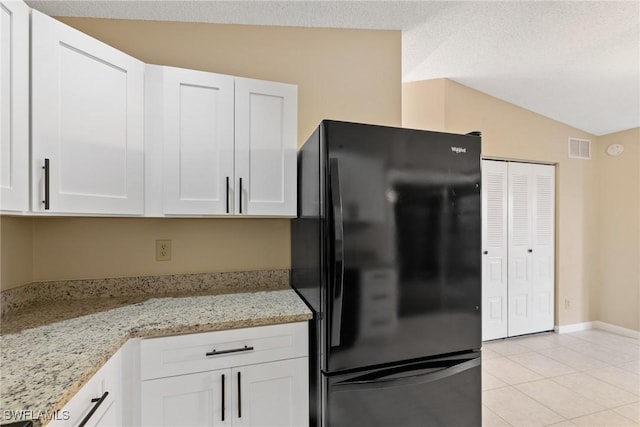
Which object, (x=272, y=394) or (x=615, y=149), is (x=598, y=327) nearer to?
(x=615, y=149)

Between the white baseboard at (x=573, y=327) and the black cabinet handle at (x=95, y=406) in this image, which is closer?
the black cabinet handle at (x=95, y=406)

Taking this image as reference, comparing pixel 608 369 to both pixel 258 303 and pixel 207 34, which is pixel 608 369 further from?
pixel 207 34

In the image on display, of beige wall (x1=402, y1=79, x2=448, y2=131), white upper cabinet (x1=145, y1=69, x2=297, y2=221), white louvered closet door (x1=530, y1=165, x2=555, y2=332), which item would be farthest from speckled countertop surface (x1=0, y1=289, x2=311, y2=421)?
white louvered closet door (x1=530, y1=165, x2=555, y2=332)

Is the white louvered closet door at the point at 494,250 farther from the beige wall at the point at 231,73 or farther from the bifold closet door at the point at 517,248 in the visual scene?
the beige wall at the point at 231,73

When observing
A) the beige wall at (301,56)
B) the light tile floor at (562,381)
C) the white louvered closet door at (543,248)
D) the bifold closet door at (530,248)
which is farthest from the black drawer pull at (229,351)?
the white louvered closet door at (543,248)

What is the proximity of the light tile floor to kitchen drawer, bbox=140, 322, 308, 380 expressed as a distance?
169 cm

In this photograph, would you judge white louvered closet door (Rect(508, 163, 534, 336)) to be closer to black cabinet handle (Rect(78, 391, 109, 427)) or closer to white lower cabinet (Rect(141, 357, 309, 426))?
white lower cabinet (Rect(141, 357, 309, 426))

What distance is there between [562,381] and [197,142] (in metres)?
3.48

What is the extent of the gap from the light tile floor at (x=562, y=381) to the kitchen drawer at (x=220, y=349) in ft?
5.53

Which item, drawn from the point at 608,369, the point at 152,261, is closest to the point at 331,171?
the point at 152,261

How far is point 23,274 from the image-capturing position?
5.55ft

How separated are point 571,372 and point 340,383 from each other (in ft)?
9.40

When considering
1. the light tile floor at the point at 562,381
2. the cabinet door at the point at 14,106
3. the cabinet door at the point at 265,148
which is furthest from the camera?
the light tile floor at the point at 562,381

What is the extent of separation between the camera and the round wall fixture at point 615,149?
401 centimetres
